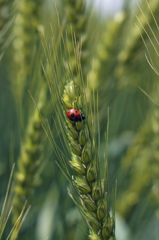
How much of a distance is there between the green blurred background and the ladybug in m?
0.16

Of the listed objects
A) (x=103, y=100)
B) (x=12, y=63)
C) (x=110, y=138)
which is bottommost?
(x=110, y=138)

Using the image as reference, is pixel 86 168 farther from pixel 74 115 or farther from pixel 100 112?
pixel 100 112

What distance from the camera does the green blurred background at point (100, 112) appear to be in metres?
0.51

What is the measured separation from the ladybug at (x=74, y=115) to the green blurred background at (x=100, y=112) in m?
0.16

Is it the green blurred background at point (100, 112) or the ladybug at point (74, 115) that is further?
the green blurred background at point (100, 112)

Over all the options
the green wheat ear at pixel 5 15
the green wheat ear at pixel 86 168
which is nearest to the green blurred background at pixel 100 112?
the green wheat ear at pixel 5 15

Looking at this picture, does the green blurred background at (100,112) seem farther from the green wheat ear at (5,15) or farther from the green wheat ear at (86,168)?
the green wheat ear at (86,168)

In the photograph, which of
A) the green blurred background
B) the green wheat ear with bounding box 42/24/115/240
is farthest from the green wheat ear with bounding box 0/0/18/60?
the green wheat ear with bounding box 42/24/115/240

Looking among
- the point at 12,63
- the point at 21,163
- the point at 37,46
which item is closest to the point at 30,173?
the point at 21,163

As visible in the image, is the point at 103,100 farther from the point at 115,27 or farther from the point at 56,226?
the point at 56,226

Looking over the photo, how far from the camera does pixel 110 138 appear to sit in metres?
0.74

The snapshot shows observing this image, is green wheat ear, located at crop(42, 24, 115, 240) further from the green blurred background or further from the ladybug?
the green blurred background

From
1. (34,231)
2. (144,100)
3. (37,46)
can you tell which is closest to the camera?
(37,46)

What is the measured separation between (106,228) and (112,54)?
438 mm
